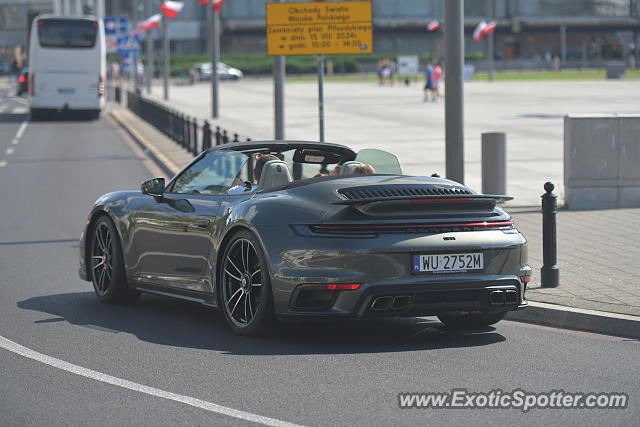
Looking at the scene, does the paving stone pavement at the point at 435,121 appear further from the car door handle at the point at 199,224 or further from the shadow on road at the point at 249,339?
the car door handle at the point at 199,224

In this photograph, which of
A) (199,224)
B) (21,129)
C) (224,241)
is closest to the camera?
(224,241)

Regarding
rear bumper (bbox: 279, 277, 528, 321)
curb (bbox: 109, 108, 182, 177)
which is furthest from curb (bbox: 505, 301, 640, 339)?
curb (bbox: 109, 108, 182, 177)

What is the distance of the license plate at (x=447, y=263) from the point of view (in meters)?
7.79

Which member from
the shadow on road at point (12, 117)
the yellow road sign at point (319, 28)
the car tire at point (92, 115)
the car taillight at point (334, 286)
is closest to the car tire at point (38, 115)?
the shadow on road at point (12, 117)

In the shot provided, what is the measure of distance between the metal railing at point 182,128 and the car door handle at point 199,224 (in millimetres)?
10191

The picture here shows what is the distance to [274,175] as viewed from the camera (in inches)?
337

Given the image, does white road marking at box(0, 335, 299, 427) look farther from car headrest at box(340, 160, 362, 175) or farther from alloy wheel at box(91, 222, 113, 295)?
car headrest at box(340, 160, 362, 175)

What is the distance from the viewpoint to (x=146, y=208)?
9594 mm

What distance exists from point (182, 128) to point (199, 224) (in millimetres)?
20965

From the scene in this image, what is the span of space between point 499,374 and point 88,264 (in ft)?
14.3

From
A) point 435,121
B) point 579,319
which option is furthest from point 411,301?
point 435,121

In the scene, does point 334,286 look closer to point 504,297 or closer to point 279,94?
point 504,297

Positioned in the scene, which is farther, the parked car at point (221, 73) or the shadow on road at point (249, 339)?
the parked car at point (221, 73)

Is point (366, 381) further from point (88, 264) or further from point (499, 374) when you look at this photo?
point (88, 264)
